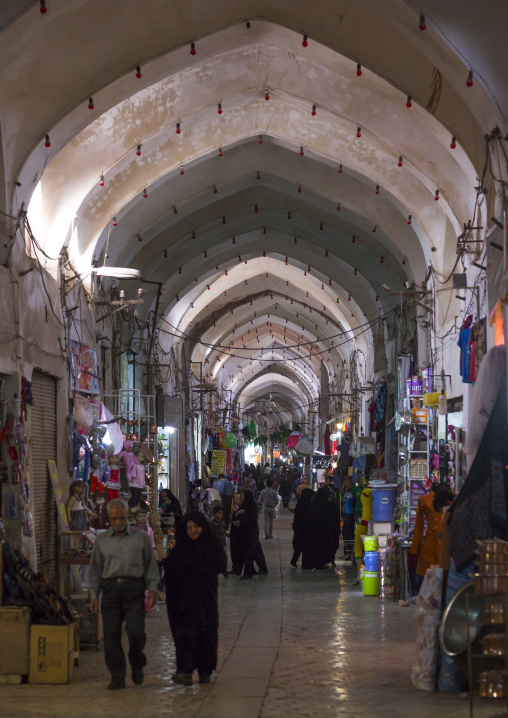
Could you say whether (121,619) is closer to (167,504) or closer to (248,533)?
(248,533)

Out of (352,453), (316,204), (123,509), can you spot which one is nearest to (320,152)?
(316,204)

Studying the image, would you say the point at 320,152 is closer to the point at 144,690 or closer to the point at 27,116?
the point at 27,116

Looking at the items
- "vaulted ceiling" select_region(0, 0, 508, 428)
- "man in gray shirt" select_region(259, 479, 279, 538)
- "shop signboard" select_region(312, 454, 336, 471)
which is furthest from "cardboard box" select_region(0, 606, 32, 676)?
"shop signboard" select_region(312, 454, 336, 471)

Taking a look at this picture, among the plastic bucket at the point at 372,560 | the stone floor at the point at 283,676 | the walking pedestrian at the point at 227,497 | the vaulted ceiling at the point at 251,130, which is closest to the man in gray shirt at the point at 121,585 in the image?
the stone floor at the point at 283,676

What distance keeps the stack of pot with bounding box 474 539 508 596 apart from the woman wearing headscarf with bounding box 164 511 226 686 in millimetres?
1707

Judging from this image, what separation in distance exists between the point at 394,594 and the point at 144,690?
4.78 meters

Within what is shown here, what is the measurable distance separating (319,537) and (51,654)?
777 cm

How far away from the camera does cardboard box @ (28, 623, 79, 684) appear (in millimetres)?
5805

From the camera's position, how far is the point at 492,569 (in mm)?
4906

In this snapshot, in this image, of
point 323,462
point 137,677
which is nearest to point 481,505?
point 137,677

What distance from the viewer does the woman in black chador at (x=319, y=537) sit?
1323 centimetres

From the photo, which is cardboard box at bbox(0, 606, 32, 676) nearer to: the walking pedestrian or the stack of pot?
the stack of pot

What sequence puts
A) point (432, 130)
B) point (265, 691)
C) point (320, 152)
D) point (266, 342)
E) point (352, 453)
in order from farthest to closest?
point (266, 342), point (352, 453), point (320, 152), point (432, 130), point (265, 691)

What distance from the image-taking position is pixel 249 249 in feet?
55.7
